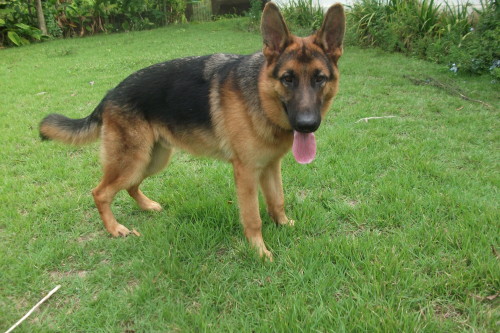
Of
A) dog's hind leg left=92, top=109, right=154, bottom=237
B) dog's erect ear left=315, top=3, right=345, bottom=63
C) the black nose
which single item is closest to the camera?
the black nose

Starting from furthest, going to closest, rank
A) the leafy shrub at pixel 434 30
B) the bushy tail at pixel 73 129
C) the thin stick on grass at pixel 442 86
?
the leafy shrub at pixel 434 30 < the thin stick on grass at pixel 442 86 < the bushy tail at pixel 73 129

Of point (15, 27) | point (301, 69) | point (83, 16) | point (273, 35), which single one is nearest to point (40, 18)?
point (15, 27)

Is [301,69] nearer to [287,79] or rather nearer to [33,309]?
[287,79]

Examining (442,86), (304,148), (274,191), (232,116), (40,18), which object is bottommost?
(274,191)

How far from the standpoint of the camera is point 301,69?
8.33 feet

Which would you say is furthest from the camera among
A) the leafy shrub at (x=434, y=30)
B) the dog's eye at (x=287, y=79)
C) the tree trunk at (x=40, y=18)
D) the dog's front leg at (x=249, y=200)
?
the tree trunk at (x=40, y=18)

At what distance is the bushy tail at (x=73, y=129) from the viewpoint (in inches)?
135

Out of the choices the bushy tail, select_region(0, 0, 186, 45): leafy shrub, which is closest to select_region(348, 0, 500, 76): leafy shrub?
the bushy tail

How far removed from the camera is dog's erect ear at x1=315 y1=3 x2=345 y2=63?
2670 mm

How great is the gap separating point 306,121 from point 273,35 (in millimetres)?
775

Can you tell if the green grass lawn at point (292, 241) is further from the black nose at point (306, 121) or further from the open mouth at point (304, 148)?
the black nose at point (306, 121)

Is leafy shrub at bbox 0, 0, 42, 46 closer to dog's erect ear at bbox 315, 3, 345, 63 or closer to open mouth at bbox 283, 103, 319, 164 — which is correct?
dog's erect ear at bbox 315, 3, 345, 63

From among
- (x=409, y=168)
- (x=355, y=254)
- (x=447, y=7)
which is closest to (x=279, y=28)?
(x=355, y=254)

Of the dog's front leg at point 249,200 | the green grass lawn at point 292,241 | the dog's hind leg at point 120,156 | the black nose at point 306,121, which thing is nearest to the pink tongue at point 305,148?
the black nose at point 306,121
